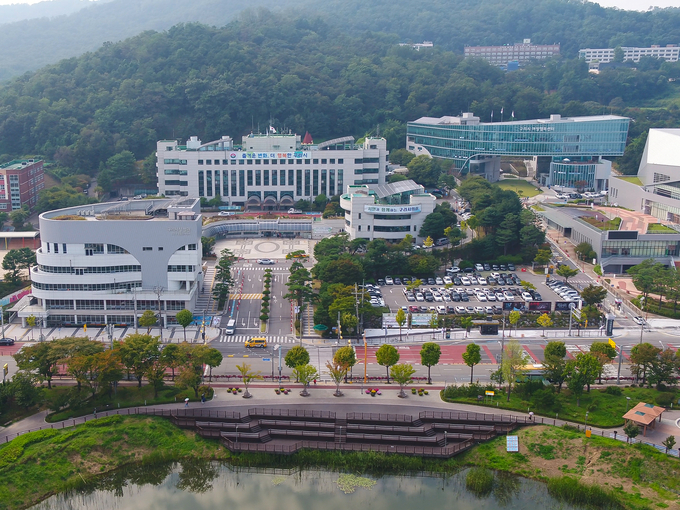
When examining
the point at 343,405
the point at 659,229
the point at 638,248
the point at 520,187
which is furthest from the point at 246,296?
the point at 520,187

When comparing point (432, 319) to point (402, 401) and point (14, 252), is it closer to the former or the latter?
point (402, 401)

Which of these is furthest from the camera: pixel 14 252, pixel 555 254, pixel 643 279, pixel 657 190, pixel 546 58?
pixel 546 58

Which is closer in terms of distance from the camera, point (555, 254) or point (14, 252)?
point (14, 252)

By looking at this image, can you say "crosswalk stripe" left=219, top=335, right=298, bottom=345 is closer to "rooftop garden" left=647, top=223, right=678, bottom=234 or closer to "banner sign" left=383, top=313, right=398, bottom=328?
"banner sign" left=383, top=313, right=398, bottom=328

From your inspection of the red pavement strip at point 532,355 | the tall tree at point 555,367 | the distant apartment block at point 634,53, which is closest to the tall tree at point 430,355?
the tall tree at point 555,367

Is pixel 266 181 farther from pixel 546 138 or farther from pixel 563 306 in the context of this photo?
pixel 563 306

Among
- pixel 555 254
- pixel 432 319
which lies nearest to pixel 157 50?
pixel 555 254
